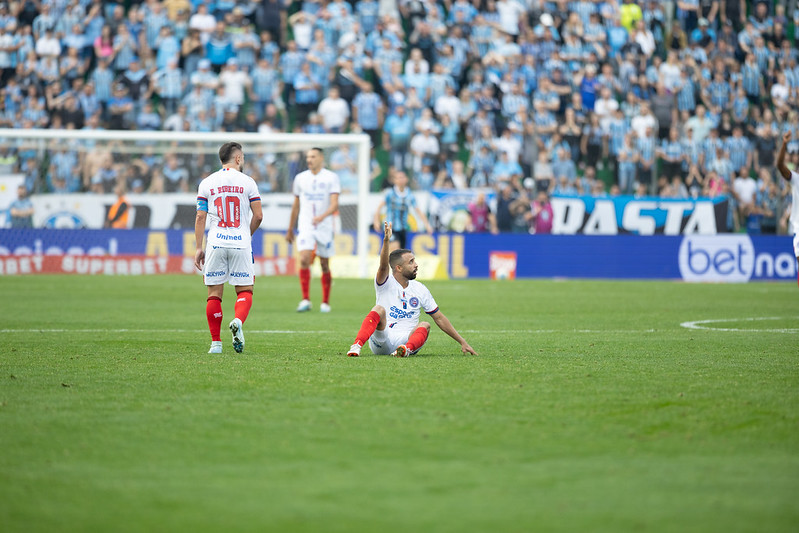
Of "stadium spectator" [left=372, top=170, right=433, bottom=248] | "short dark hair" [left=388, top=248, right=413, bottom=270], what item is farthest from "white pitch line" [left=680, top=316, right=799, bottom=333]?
"stadium spectator" [left=372, top=170, right=433, bottom=248]

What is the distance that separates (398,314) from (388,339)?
0.24m

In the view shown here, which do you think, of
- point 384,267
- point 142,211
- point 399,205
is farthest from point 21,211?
point 384,267

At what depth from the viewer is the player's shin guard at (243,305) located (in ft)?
29.7

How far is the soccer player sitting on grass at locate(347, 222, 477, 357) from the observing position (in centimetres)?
852

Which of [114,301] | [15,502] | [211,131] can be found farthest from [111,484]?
[211,131]

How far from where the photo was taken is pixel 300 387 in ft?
22.8

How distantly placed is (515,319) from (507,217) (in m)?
10.8

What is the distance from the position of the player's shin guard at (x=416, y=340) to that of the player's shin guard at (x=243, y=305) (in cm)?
151

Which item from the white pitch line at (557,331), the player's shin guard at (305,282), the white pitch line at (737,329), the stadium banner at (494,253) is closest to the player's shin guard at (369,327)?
the white pitch line at (557,331)

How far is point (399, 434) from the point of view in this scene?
17.9 feet

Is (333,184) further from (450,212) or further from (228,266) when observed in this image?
(450,212)

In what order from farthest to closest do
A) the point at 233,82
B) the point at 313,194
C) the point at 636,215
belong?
the point at 233,82 → the point at 636,215 → the point at 313,194

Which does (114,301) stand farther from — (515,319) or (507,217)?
(507,217)

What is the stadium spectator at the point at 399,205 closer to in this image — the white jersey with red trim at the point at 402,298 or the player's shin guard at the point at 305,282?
the player's shin guard at the point at 305,282
